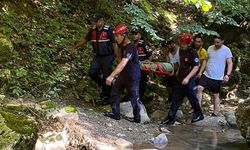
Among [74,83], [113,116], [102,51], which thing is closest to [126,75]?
[113,116]

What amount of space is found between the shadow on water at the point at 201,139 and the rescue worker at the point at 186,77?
33 centimetres

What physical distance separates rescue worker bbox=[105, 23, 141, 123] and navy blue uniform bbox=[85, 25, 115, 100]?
606 millimetres

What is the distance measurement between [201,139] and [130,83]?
1.62 metres

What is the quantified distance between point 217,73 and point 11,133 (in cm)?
551

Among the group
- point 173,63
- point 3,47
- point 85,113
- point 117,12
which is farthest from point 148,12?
point 117,12

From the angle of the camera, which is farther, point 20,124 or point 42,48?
point 42,48

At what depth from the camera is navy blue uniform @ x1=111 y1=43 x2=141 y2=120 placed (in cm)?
787

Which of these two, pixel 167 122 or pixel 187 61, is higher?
pixel 187 61

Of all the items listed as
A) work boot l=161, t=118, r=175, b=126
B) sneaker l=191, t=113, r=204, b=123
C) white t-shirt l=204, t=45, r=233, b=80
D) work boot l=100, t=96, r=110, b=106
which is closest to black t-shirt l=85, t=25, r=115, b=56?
work boot l=100, t=96, r=110, b=106

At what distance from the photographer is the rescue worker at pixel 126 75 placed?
24.9 feet

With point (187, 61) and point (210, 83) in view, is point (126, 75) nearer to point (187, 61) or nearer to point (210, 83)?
point (187, 61)

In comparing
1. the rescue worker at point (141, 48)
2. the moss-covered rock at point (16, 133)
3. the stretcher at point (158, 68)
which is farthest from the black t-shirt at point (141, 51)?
the moss-covered rock at point (16, 133)

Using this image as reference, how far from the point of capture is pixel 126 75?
791cm

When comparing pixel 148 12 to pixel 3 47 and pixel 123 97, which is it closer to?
pixel 123 97
